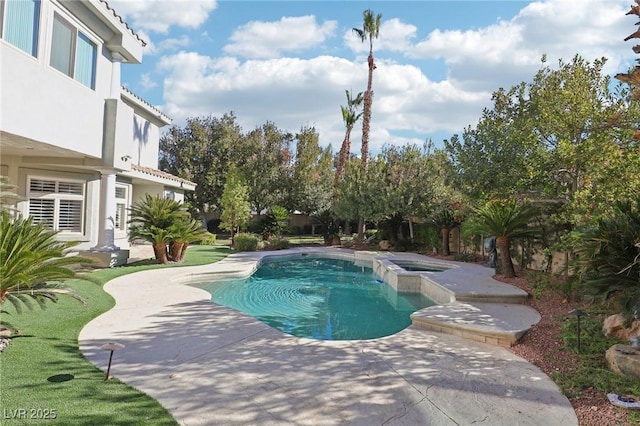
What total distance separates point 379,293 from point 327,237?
607 inches

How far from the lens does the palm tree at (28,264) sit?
5164 mm

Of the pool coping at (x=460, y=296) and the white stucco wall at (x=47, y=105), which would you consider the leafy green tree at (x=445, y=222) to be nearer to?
the pool coping at (x=460, y=296)

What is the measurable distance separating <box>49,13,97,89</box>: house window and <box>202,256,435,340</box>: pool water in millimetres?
7735

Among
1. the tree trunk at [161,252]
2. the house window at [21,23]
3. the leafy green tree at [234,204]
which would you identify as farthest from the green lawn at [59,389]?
the leafy green tree at [234,204]

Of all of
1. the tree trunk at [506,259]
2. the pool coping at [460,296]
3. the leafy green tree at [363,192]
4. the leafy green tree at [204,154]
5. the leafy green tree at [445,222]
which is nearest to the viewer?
the pool coping at [460,296]

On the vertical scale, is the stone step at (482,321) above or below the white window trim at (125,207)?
below

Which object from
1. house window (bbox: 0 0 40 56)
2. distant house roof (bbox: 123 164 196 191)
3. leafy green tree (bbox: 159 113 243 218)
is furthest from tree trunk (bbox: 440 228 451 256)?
leafy green tree (bbox: 159 113 243 218)

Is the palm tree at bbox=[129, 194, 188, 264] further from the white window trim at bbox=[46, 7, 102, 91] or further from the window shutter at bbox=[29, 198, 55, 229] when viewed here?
the white window trim at bbox=[46, 7, 102, 91]

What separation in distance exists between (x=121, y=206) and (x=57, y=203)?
4.60m

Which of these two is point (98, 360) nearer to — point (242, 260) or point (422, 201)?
point (242, 260)

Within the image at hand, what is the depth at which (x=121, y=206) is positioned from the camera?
18891mm

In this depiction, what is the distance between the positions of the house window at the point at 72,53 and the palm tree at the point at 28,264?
6.94 m

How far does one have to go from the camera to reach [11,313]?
24.4ft

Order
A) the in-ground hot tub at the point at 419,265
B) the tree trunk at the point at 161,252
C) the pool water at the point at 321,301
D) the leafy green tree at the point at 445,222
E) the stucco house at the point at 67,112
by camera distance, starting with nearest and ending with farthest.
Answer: the stucco house at the point at 67,112 → the pool water at the point at 321,301 → the tree trunk at the point at 161,252 → the in-ground hot tub at the point at 419,265 → the leafy green tree at the point at 445,222
